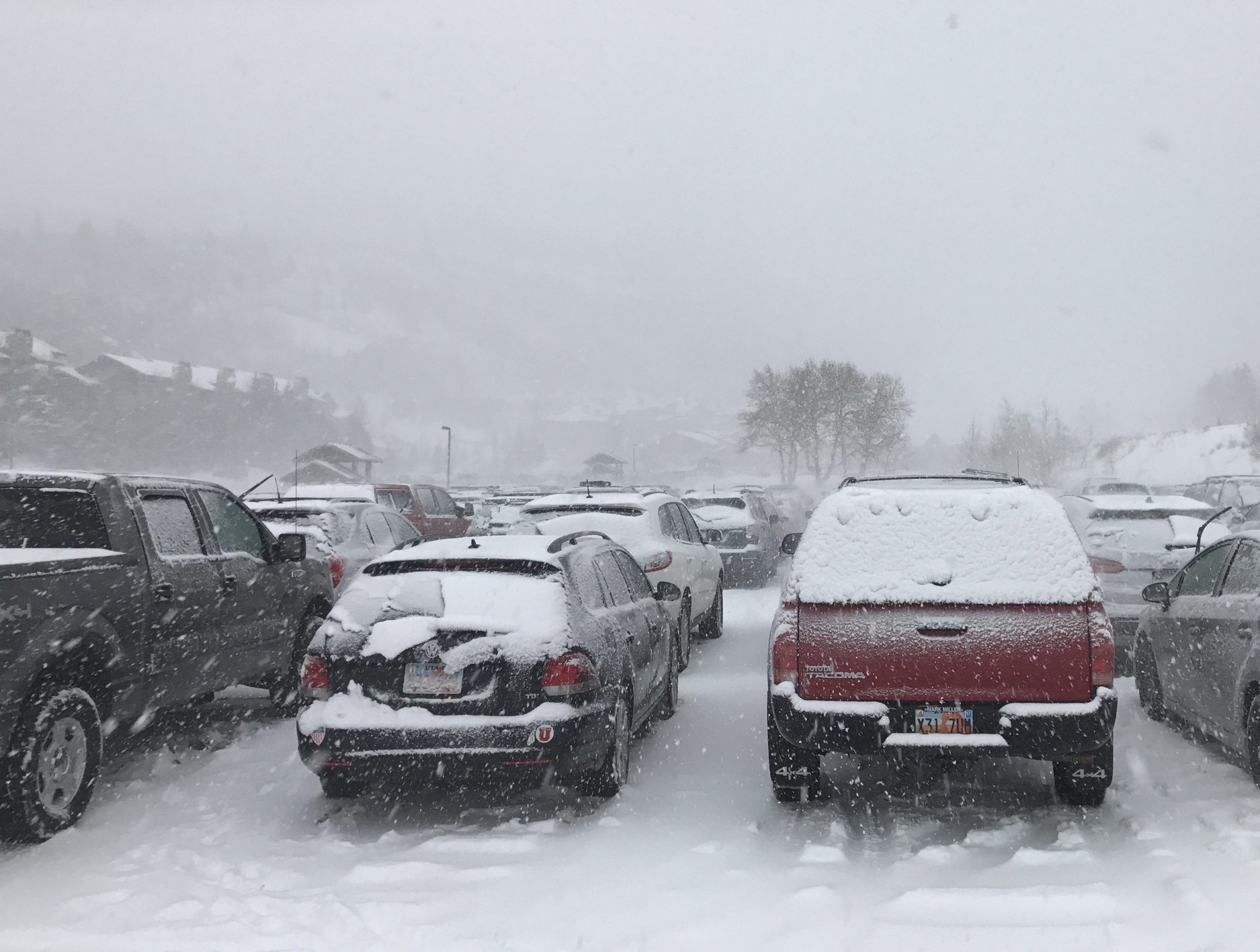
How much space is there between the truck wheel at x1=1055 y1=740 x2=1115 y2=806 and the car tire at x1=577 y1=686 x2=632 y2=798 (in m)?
2.43

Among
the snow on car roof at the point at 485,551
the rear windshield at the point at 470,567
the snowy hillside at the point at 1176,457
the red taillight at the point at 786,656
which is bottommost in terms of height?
the snowy hillside at the point at 1176,457

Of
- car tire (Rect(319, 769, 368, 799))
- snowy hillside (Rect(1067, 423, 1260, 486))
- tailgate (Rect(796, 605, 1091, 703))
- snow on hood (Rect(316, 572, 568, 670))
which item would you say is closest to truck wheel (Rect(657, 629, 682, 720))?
snow on hood (Rect(316, 572, 568, 670))

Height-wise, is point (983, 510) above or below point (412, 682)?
above

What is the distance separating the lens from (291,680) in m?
9.03

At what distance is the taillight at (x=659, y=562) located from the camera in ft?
34.6

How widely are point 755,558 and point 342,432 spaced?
388 feet

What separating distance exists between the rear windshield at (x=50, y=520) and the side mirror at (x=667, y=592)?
3.96 metres

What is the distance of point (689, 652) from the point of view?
38.9 ft

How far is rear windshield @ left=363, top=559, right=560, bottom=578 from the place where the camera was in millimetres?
6176

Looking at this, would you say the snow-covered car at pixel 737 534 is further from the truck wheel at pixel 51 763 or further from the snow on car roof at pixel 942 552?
the truck wheel at pixel 51 763

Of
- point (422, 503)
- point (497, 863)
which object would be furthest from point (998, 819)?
point (422, 503)

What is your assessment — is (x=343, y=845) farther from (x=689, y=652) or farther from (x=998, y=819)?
(x=689, y=652)

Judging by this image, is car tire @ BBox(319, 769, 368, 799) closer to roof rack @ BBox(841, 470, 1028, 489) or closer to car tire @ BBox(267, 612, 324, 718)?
car tire @ BBox(267, 612, 324, 718)

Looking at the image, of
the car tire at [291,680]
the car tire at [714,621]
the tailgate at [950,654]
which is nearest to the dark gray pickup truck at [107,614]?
the car tire at [291,680]
